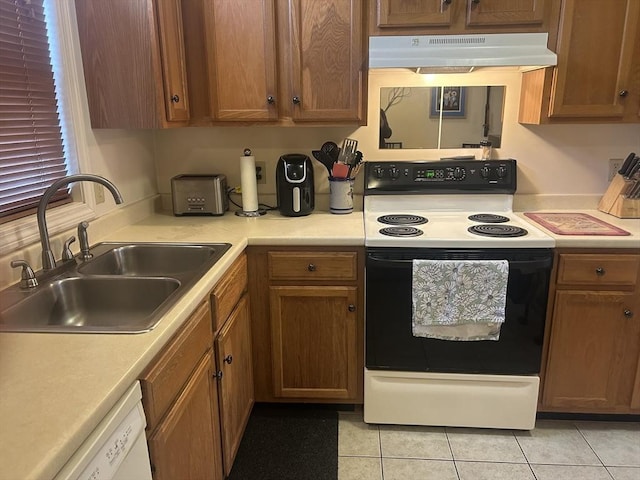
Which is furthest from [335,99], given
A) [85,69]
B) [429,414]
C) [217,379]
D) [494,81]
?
[429,414]

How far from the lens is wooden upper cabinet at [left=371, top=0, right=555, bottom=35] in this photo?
204cm

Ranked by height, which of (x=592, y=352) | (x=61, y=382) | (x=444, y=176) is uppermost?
(x=444, y=176)

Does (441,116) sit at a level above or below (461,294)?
above

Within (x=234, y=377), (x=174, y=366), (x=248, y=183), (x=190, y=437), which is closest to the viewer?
(x=174, y=366)

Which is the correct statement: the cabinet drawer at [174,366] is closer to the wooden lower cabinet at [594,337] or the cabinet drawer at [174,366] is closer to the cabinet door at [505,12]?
the wooden lower cabinet at [594,337]

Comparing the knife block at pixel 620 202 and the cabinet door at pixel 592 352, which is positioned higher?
the knife block at pixel 620 202

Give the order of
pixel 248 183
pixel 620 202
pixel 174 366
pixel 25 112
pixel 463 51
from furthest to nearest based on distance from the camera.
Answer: pixel 248 183, pixel 620 202, pixel 463 51, pixel 25 112, pixel 174 366

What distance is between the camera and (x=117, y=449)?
0.95 m

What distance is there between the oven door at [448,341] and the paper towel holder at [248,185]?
72 cm

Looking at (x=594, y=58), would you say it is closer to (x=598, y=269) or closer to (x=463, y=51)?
(x=463, y=51)

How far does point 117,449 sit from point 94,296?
30.9 inches

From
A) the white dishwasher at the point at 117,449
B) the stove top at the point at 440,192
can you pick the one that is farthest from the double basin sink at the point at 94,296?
the stove top at the point at 440,192

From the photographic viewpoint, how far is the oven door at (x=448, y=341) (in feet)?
6.63

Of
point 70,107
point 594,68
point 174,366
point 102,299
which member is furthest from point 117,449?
point 594,68
